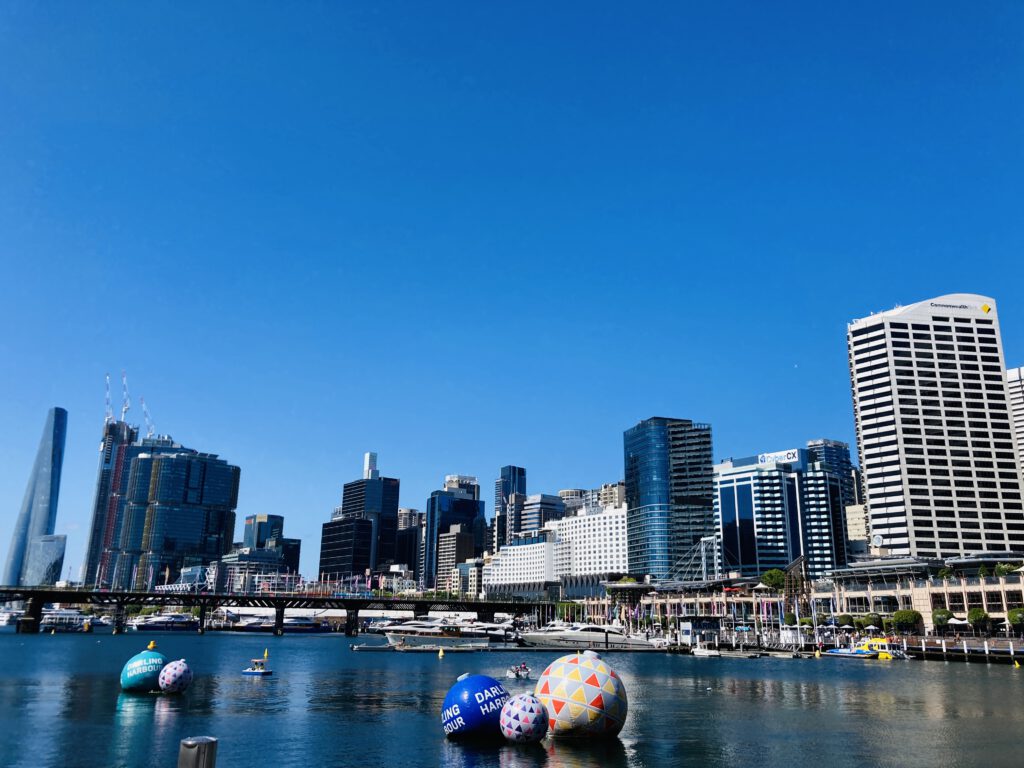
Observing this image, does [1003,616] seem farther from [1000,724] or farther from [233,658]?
[233,658]

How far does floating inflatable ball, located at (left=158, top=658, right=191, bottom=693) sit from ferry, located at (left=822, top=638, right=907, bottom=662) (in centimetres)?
12213

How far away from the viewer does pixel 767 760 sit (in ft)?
→ 139

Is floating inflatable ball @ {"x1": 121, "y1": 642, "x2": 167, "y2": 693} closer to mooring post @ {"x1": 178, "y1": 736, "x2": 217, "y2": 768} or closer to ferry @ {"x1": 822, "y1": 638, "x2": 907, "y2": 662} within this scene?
mooring post @ {"x1": 178, "y1": 736, "x2": 217, "y2": 768}

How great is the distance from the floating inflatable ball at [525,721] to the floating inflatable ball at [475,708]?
4.05 feet

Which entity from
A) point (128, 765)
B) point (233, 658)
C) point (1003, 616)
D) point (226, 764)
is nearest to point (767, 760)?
point (226, 764)

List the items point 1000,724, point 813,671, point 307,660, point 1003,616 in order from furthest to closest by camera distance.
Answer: point 1003,616, point 307,660, point 813,671, point 1000,724

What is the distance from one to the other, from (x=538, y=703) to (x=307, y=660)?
106547 mm

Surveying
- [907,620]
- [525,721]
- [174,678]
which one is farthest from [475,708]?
[907,620]

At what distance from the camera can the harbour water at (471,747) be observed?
4228 centimetres

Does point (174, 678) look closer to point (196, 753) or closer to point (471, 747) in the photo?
point (471, 747)

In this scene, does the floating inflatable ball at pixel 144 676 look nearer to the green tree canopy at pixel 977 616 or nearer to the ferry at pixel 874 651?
the ferry at pixel 874 651

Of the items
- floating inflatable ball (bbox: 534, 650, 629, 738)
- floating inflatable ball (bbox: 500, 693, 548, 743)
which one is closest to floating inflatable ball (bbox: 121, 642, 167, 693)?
floating inflatable ball (bbox: 500, 693, 548, 743)

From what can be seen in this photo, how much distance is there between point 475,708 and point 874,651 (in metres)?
130

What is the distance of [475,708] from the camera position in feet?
141
